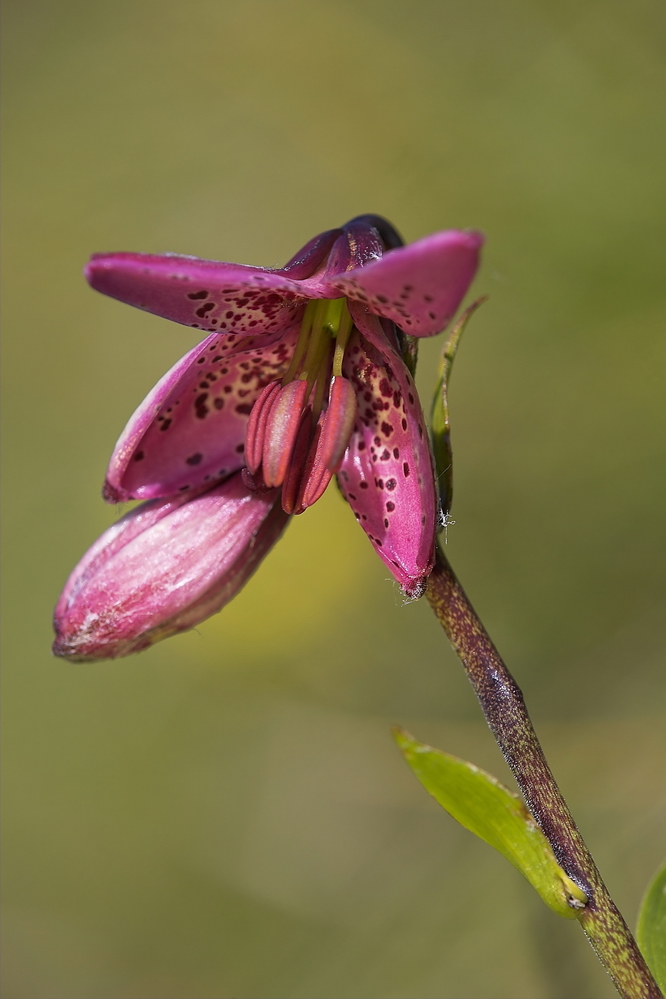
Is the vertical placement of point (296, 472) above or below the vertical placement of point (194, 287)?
below

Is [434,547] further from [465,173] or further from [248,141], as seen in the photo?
[248,141]

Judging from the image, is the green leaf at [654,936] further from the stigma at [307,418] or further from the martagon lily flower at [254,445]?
the stigma at [307,418]

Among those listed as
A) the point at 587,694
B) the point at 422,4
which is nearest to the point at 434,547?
the point at 587,694

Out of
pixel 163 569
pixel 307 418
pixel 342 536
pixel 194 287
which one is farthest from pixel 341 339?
pixel 342 536

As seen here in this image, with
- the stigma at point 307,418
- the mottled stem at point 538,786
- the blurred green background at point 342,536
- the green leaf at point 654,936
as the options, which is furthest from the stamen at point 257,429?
the blurred green background at point 342,536

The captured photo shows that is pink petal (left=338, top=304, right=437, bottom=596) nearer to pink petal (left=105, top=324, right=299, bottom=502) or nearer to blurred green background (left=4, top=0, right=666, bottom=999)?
pink petal (left=105, top=324, right=299, bottom=502)

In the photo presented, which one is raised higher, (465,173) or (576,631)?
(465,173)

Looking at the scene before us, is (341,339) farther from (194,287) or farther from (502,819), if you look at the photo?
(502,819)
